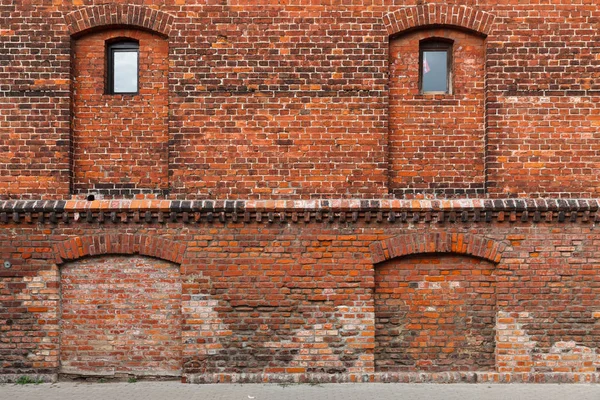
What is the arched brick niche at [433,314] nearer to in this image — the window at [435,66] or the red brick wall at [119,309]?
the window at [435,66]

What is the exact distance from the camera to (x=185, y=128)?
727cm

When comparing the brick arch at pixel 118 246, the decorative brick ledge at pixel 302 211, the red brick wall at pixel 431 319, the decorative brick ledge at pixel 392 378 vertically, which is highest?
the decorative brick ledge at pixel 302 211

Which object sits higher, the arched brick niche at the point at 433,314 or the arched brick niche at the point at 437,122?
the arched brick niche at the point at 437,122

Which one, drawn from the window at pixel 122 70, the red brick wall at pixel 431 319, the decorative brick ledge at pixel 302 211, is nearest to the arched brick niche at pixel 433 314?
the red brick wall at pixel 431 319

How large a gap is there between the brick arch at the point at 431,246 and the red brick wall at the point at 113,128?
10.6ft

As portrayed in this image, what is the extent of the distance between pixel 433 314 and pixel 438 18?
4166 millimetres

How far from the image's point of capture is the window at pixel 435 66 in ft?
24.8

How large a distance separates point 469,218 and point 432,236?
0.57 m

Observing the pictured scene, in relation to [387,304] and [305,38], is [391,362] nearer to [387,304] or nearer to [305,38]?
[387,304]

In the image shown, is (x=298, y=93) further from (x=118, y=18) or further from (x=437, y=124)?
(x=118, y=18)

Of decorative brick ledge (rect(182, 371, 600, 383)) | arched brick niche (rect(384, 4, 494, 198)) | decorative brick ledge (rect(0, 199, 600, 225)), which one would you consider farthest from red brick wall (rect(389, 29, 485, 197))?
decorative brick ledge (rect(182, 371, 600, 383))

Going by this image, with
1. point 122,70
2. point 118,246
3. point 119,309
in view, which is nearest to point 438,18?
point 122,70

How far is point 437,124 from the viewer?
7.40m

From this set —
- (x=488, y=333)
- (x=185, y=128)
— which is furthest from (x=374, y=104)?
(x=488, y=333)
